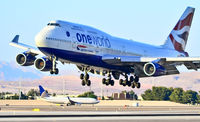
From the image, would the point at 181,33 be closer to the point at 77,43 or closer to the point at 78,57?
the point at 78,57

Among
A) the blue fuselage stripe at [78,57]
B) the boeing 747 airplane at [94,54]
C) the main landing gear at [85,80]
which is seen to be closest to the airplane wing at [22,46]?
the boeing 747 airplane at [94,54]

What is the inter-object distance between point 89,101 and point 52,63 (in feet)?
284

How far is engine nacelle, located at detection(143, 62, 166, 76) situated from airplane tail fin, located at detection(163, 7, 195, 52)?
1919cm

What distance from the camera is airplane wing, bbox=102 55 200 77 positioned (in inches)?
2832

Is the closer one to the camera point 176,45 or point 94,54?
point 94,54

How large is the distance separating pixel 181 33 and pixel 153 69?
22.8 metres

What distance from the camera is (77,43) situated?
6775 cm

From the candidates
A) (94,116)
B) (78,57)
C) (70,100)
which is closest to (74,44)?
(78,57)

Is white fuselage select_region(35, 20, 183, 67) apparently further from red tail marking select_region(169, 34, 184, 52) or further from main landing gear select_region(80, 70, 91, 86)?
red tail marking select_region(169, 34, 184, 52)

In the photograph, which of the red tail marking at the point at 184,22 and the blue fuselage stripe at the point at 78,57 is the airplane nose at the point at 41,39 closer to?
the blue fuselage stripe at the point at 78,57

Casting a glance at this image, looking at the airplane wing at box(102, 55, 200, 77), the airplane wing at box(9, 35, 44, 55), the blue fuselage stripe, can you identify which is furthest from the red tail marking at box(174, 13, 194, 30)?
the airplane wing at box(9, 35, 44, 55)

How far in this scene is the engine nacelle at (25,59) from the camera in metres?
76.9

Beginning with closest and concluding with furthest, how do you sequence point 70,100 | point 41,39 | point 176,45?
point 41,39, point 176,45, point 70,100

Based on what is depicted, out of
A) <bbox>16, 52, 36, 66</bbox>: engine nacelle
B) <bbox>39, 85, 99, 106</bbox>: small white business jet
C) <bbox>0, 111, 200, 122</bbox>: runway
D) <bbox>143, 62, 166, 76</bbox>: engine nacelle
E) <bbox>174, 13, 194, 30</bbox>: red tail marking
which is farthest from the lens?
<bbox>39, 85, 99, 106</bbox>: small white business jet
